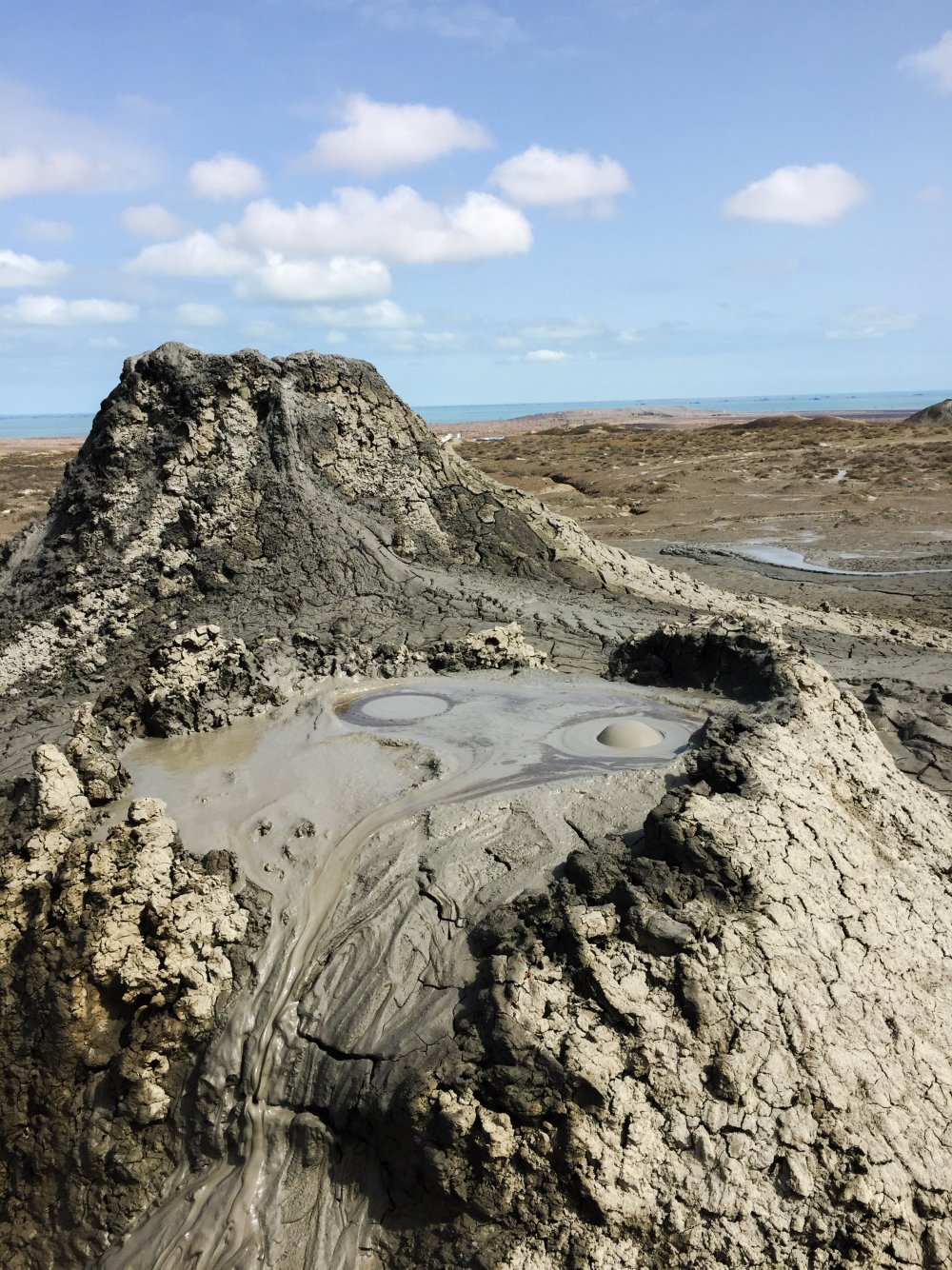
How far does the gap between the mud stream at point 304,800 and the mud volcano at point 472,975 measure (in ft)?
0.06

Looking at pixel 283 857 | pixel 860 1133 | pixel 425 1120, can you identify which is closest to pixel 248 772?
pixel 283 857

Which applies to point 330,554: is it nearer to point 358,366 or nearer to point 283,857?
point 358,366

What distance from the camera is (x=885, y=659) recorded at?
9258mm

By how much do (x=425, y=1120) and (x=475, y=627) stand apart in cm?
486

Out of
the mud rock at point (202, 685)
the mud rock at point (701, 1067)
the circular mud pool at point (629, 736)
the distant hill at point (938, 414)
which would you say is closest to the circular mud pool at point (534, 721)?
the circular mud pool at point (629, 736)

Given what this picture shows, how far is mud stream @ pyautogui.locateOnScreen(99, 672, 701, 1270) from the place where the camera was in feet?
11.5

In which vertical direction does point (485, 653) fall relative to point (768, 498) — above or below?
above

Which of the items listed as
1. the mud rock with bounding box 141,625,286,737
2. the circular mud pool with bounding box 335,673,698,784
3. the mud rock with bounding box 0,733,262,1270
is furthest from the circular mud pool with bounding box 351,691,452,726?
the mud rock with bounding box 0,733,262,1270

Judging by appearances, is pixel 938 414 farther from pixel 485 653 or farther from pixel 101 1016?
pixel 101 1016

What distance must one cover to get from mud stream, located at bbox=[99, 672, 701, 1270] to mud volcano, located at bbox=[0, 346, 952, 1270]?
0.02 m

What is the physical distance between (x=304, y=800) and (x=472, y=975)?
4.90ft

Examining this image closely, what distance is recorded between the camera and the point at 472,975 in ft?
12.2

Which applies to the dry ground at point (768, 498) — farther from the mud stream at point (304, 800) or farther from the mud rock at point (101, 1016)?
the mud rock at point (101, 1016)

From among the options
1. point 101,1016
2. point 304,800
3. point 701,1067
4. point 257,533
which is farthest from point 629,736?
point 257,533
